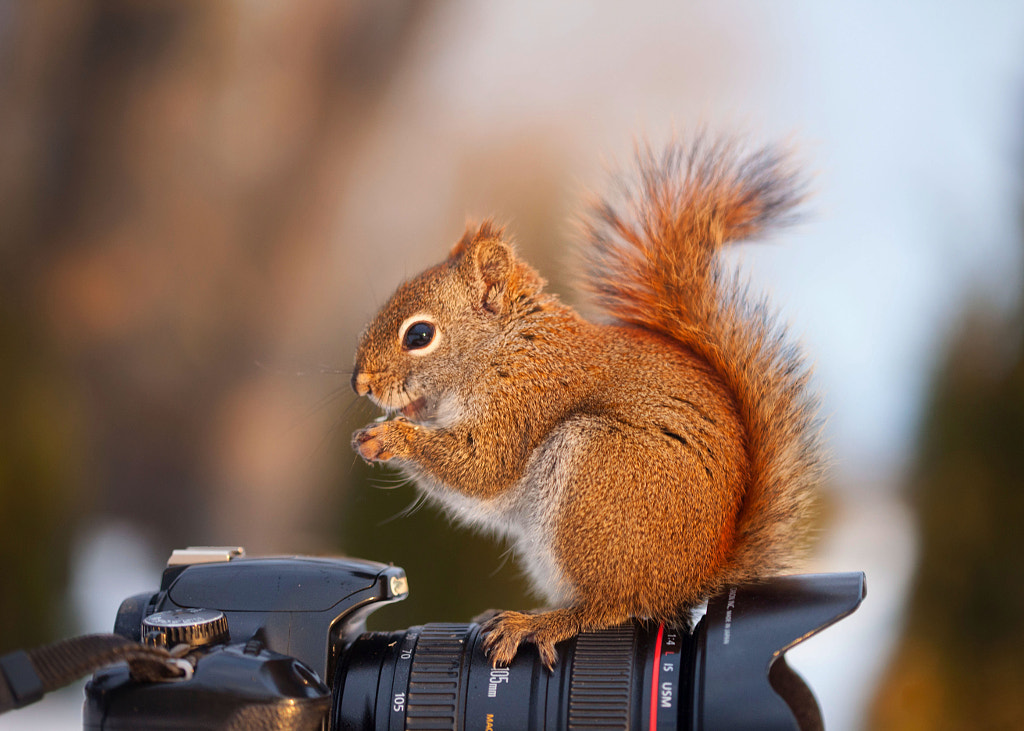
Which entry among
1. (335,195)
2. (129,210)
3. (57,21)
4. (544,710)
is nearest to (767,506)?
(544,710)

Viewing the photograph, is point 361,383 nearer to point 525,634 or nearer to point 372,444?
point 372,444

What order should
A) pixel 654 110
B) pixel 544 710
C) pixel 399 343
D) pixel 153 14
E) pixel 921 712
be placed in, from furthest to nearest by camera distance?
1. pixel 153 14
2. pixel 654 110
3. pixel 921 712
4. pixel 399 343
5. pixel 544 710

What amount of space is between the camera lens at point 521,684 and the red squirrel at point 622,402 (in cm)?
2

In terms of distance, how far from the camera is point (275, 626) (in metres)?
0.71

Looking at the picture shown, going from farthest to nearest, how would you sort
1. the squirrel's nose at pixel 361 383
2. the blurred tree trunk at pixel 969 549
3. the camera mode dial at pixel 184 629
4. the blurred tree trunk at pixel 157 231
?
the blurred tree trunk at pixel 157 231
the blurred tree trunk at pixel 969 549
the squirrel's nose at pixel 361 383
the camera mode dial at pixel 184 629

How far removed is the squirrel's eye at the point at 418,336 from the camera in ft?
2.82

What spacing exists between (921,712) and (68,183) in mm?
2258

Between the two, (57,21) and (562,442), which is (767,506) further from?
(57,21)

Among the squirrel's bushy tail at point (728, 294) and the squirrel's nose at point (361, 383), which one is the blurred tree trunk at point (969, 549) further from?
the squirrel's nose at point (361, 383)

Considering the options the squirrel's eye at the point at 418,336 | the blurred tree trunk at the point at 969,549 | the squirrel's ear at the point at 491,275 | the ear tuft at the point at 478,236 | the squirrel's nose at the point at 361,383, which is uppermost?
the ear tuft at the point at 478,236

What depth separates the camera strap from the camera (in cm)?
50

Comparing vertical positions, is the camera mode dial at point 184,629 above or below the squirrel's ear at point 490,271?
below

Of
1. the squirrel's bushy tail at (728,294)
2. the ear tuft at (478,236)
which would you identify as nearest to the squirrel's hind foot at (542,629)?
the squirrel's bushy tail at (728,294)

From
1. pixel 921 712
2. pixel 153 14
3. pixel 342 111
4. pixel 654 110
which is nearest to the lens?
pixel 921 712
